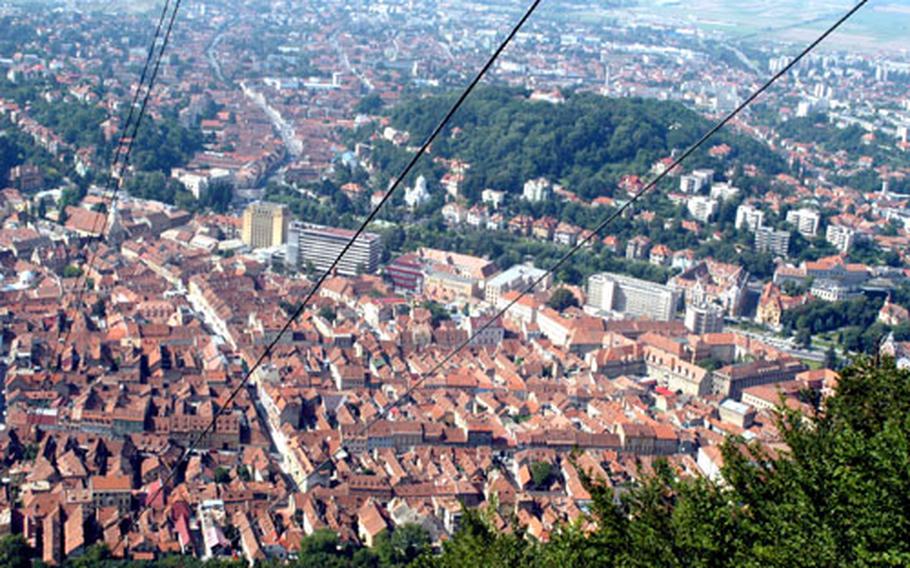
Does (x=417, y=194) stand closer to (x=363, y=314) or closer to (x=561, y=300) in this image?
(x=561, y=300)

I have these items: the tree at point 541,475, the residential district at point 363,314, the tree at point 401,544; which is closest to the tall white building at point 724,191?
the residential district at point 363,314

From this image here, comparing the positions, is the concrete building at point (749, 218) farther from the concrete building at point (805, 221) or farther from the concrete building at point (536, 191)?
the concrete building at point (536, 191)

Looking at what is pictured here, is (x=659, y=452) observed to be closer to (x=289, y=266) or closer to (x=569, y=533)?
(x=569, y=533)

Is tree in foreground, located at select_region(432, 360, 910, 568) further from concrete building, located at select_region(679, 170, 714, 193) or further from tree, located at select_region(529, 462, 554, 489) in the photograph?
concrete building, located at select_region(679, 170, 714, 193)

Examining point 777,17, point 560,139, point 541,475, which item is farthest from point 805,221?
point 777,17

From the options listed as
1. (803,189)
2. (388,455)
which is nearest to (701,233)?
(803,189)

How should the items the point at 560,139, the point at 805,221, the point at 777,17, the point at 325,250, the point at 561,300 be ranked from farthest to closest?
the point at 777,17, the point at 560,139, the point at 805,221, the point at 325,250, the point at 561,300
